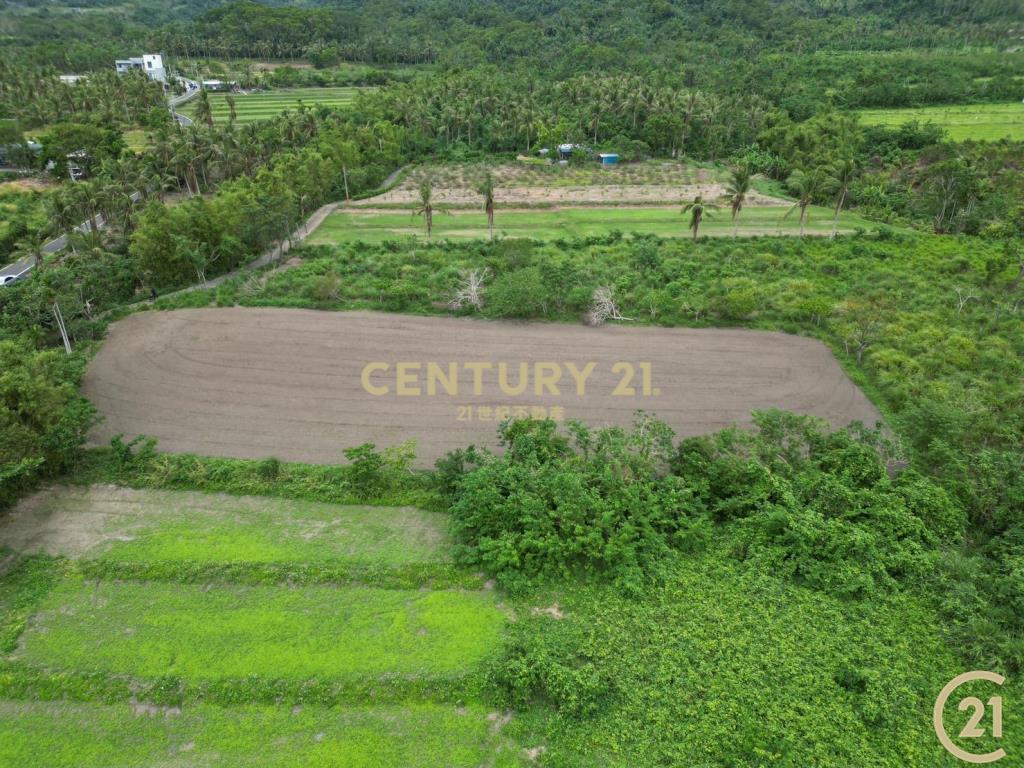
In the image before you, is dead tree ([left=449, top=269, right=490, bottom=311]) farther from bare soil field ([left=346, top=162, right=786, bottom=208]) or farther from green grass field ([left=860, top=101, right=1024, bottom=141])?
green grass field ([left=860, top=101, right=1024, bottom=141])

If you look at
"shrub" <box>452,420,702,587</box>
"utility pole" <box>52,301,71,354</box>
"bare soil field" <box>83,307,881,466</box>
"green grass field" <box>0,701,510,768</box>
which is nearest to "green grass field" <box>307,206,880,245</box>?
"bare soil field" <box>83,307,881,466</box>

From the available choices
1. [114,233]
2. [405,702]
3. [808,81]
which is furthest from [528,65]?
[405,702]

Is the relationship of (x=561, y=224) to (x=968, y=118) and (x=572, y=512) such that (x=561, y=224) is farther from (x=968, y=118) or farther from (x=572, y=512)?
(x=968, y=118)

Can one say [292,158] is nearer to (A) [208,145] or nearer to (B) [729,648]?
(A) [208,145]

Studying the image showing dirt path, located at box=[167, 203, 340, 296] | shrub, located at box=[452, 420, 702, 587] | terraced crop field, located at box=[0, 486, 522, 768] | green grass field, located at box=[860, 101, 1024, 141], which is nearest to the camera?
terraced crop field, located at box=[0, 486, 522, 768]

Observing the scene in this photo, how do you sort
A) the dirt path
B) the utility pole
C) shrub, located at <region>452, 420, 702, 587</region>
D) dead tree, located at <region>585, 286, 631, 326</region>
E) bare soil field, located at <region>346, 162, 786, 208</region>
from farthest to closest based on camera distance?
bare soil field, located at <region>346, 162, 786, 208</region> → the dirt path → dead tree, located at <region>585, 286, 631, 326</region> → the utility pole → shrub, located at <region>452, 420, 702, 587</region>
